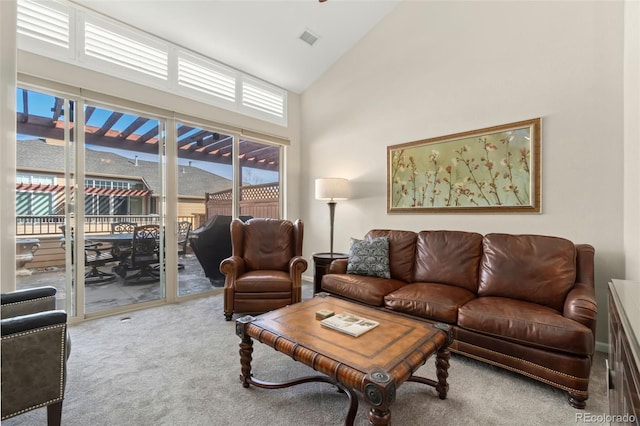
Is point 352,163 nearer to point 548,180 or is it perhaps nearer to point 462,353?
point 548,180

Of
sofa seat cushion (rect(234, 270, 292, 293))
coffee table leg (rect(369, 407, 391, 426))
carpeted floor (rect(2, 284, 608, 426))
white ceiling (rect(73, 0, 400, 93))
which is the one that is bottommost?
carpeted floor (rect(2, 284, 608, 426))

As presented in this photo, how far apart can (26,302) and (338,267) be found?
2460 millimetres

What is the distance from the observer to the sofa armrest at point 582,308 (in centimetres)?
171

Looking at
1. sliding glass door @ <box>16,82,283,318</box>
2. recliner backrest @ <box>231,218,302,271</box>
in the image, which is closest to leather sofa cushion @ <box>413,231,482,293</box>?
recliner backrest @ <box>231,218,302,271</box>

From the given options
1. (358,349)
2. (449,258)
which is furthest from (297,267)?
(358,349)

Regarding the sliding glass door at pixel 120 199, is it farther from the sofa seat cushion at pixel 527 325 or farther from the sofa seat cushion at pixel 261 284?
the sofa seat cushion at pixel 527 325

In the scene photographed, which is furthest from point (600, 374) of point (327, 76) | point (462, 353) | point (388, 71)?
point (327, 76)

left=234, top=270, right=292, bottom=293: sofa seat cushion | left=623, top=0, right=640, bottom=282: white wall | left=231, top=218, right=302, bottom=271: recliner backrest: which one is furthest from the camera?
left=231, top=218, right=302, bottom=271: recliner backrest

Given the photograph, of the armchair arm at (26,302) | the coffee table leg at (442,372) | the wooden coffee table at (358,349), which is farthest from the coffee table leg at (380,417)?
the armchair arm at (26,302)

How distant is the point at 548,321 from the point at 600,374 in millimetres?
688

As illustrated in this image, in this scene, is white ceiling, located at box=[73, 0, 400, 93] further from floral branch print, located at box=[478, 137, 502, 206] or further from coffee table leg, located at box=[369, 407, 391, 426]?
coffee table leg, located at box=[369, 407, 391, 426]

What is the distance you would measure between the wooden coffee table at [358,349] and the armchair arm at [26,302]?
1.18 metres

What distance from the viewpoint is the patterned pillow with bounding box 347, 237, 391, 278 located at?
2.97 meters

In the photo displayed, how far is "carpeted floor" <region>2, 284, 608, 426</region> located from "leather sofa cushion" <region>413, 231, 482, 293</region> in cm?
72
